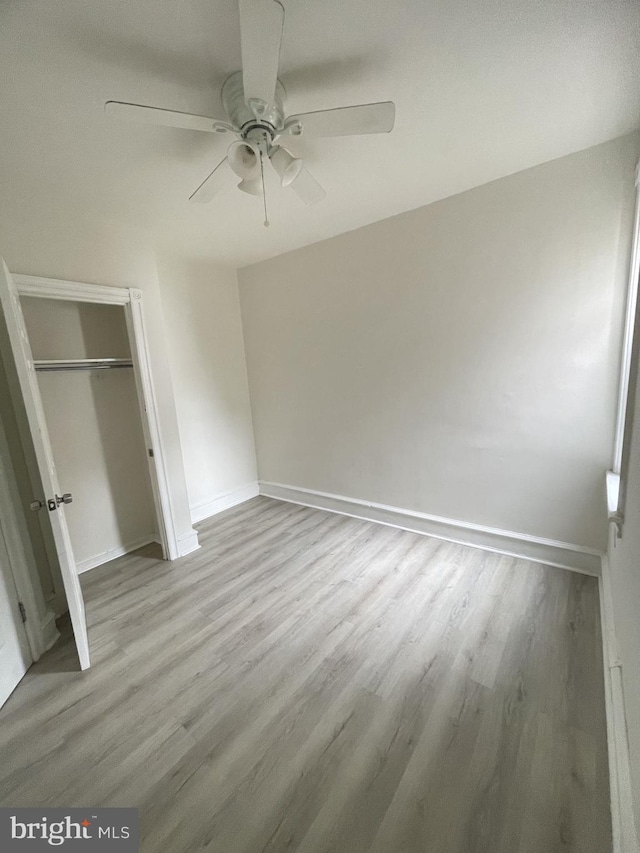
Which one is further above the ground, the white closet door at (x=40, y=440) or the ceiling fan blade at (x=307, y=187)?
the ceiling fan blade at (x=307, y=187)

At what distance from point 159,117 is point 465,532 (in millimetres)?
3065

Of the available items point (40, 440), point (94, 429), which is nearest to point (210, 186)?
point (40, 440)

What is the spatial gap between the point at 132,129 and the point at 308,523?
9.88 feet

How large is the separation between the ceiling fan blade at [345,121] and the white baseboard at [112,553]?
126 inches

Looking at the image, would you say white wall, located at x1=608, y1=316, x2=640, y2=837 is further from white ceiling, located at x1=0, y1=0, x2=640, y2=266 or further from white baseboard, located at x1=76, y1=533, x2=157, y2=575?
white baseboard, located at x1=76, y1=533, x2=157, y2=575

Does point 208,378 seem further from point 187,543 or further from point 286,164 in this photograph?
point 286,164

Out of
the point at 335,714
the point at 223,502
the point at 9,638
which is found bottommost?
the point at 335,714

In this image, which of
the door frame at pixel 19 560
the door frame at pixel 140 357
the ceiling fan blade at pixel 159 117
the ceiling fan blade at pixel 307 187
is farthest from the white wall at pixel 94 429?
the ceiling fan blade at pixel 307 187

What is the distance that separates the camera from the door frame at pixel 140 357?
6.92ft

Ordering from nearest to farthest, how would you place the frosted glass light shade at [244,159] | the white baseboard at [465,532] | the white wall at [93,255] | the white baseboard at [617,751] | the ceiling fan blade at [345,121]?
the white baseboard at [617,751]
the ceiling fan blade at [345,121]
the frosted glass light shade at [244,159]
the white wall at [93,255]
the white baseboard at [465,532]

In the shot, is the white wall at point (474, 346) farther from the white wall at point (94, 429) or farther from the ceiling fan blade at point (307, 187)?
the white wall at point (94, 429)

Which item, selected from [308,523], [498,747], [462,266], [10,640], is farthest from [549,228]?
[10,640]

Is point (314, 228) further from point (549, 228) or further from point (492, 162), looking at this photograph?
point (549, 228)

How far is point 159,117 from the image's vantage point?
4.10ft
